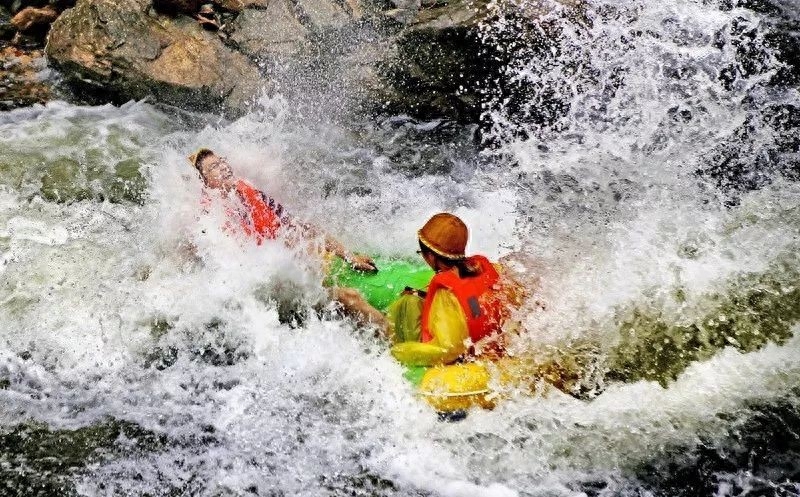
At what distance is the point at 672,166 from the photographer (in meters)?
6.19

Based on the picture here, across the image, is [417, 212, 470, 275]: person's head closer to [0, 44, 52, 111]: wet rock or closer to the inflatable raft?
the inflatable raft

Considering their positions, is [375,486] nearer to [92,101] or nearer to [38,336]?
[38,336]

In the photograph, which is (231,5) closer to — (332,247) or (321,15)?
(321,15)

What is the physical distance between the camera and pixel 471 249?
532cm

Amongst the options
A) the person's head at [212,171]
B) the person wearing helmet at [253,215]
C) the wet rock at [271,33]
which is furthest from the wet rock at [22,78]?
the person wearing helmet at [253,215]

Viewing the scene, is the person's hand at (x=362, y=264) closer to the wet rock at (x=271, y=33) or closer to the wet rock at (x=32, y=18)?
the wet rock at (x=271, y=33)

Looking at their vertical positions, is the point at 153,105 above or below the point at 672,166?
below

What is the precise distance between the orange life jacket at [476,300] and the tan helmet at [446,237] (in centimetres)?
10

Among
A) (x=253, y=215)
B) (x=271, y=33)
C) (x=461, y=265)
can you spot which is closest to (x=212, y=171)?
(x=253, y=215)

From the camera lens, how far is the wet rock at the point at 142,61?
6.55m

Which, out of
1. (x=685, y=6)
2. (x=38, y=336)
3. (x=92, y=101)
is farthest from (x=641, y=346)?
(x=92, y=101)

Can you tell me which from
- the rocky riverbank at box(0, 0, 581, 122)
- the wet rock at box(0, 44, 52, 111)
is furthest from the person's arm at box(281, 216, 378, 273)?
the wet rock at box(0, 44, 52, 111)

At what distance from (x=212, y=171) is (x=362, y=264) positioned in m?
1.31

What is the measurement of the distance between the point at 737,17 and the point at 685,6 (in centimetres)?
56
